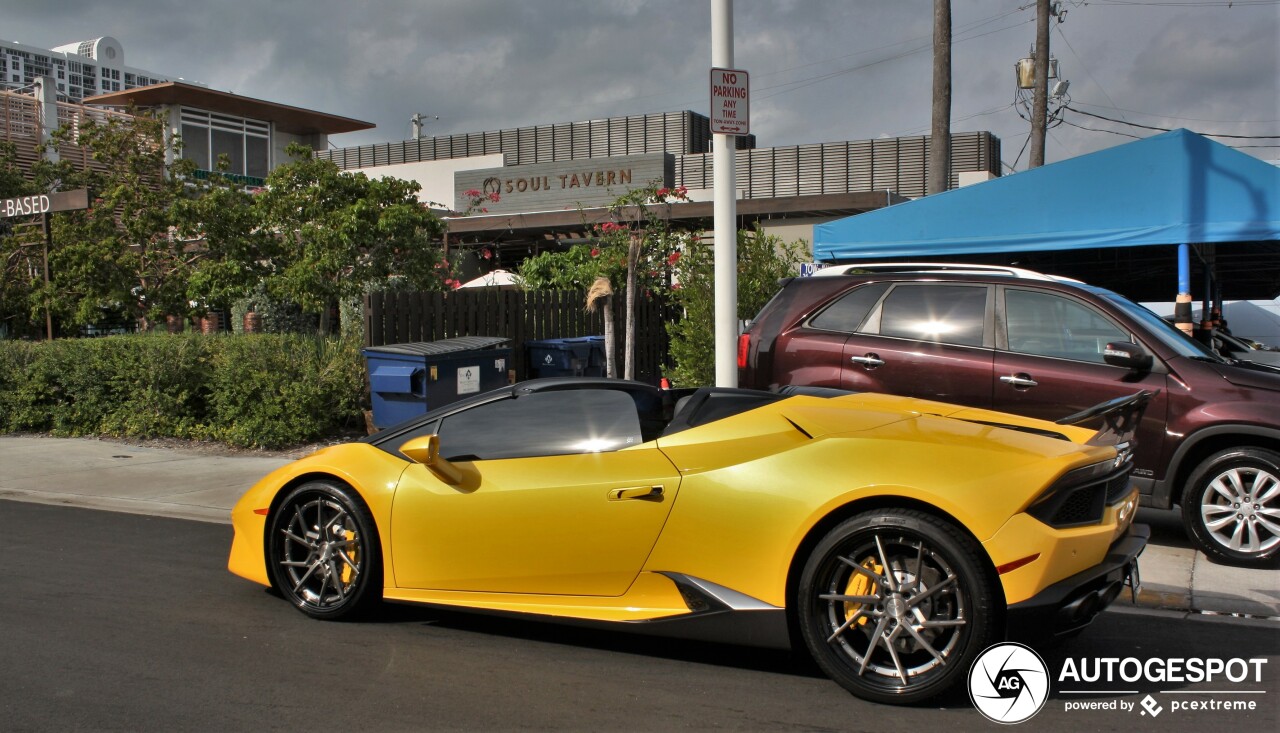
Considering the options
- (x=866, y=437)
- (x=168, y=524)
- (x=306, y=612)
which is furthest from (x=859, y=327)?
(x=168, y=524)

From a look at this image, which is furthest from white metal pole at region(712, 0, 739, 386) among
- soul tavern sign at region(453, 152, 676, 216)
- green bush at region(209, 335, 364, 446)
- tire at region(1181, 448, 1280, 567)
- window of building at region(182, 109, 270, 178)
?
window of building at region(182, 109, 270, 178)

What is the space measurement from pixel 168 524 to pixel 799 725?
5858mm

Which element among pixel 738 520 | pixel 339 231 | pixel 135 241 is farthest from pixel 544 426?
pixel 135 241

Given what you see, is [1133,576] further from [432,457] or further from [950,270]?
[950,270]

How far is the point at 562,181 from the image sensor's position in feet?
92.2

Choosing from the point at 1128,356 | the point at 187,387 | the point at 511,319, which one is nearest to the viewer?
the point at 1128,356

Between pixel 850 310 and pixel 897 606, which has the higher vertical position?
pixel 850 310

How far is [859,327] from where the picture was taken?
722 cm

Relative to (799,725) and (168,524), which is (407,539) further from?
(168,524)

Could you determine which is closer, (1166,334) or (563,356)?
(1166,334)

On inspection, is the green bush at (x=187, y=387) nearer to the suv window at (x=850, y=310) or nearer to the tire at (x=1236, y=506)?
the suv window at (x=850, y=310)

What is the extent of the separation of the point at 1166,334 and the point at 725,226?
11.0 feet

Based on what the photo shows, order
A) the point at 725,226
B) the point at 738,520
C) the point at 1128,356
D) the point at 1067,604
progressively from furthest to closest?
the point at 725,226
the point at 1128,356
the point at 738,520
the point at 1067,604

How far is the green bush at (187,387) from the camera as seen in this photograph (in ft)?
36.6
